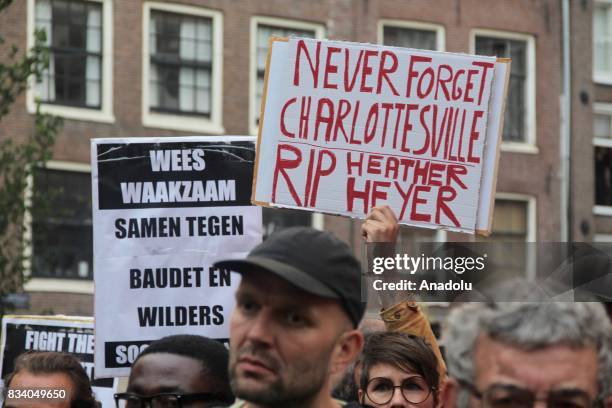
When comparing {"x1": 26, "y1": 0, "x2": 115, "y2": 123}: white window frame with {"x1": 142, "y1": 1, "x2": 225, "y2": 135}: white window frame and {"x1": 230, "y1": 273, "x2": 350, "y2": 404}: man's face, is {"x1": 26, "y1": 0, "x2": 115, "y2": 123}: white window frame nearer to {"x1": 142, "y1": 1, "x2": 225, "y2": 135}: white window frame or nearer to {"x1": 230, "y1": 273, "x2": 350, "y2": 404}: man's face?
{"x1": 142, "y1": 1, "x2": 225, "y2": 135}: white window frame

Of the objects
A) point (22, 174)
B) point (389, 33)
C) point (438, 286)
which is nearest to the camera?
point (438, 286)

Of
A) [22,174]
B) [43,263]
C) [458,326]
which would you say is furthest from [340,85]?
[43,263]

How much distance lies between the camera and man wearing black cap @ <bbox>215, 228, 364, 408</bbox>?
345cm

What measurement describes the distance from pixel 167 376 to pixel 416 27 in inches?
815

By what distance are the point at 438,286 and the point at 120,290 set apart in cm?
197

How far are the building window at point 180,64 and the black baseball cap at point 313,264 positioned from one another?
63.2 ft

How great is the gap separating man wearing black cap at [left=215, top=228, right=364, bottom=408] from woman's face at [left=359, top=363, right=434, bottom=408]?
170 cm

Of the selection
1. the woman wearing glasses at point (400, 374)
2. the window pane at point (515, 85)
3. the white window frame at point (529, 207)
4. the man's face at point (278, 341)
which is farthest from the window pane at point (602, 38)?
the man's face at point (278, 341)

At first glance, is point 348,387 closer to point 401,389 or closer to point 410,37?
point 401,389

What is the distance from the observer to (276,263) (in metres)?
3.47

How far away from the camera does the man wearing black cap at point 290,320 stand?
3445 millimetres

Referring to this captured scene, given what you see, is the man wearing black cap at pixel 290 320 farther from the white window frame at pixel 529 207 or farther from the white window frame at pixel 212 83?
the white window frame at pixel 529 207

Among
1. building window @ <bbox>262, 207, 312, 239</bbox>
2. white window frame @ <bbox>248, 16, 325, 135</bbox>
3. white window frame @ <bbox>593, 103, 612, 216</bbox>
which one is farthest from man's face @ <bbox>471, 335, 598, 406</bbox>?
white window frame @ <bbox>593, 103, 612, 216</bbox>

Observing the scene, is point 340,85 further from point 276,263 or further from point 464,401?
point 464,401
